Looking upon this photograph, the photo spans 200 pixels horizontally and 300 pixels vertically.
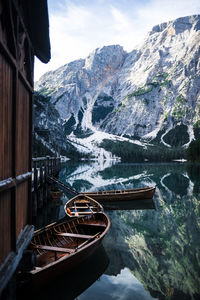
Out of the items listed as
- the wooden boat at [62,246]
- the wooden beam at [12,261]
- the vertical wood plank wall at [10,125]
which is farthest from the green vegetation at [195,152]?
the vertical wood plank wall at [10,125]

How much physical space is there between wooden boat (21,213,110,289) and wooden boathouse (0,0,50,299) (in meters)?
2.00

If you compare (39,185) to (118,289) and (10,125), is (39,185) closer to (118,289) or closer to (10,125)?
(118,289)

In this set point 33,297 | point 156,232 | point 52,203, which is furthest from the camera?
point 52,203

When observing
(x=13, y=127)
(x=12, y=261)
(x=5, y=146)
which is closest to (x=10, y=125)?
(x=13, y=127)

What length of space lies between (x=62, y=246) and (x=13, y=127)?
8.37 meters

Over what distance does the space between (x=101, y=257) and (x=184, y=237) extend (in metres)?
7.66

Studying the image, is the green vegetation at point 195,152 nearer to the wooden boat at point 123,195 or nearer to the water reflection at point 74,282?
the wooden boat at point 123,195

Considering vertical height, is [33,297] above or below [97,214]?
below

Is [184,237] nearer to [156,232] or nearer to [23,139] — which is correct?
[156,232]

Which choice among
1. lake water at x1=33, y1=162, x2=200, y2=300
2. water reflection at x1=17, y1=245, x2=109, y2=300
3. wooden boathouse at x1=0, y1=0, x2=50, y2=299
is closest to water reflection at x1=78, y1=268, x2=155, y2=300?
lake water at x1=33, y1=162, x2=200, y2=300

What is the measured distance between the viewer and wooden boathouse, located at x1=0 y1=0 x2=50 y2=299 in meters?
6.57

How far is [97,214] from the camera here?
1853 cm

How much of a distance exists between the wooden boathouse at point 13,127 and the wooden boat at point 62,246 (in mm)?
2004

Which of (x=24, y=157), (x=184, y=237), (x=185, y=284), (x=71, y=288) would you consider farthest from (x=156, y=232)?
(x=24, y=157)
